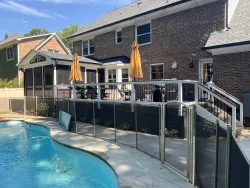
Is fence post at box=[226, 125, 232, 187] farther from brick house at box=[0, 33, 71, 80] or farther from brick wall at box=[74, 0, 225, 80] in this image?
brick house at box=[0, 33, 71, 80]

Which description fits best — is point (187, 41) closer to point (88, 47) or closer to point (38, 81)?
point (88, 47)

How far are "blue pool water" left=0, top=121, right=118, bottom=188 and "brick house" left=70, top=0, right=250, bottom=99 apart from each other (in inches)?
301

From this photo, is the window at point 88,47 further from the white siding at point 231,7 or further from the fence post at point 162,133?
the fence post at point 162,133

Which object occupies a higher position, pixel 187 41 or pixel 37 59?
pixel 187 41

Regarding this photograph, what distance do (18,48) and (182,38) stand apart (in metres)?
20.1

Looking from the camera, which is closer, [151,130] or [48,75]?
[151,130]

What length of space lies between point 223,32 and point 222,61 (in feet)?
5.35

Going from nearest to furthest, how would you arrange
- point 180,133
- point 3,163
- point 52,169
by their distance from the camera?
point 52,169
point 3,163
point 180,133

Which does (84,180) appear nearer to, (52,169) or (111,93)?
(52,169)

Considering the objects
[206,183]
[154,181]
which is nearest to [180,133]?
[154,181]

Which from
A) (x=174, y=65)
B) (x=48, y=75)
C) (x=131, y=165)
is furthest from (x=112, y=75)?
(x=131, y=165)

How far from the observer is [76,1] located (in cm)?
2633

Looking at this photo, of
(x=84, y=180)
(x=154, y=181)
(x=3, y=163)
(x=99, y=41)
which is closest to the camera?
(x=154, y=181)

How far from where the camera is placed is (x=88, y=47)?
65.6ft
